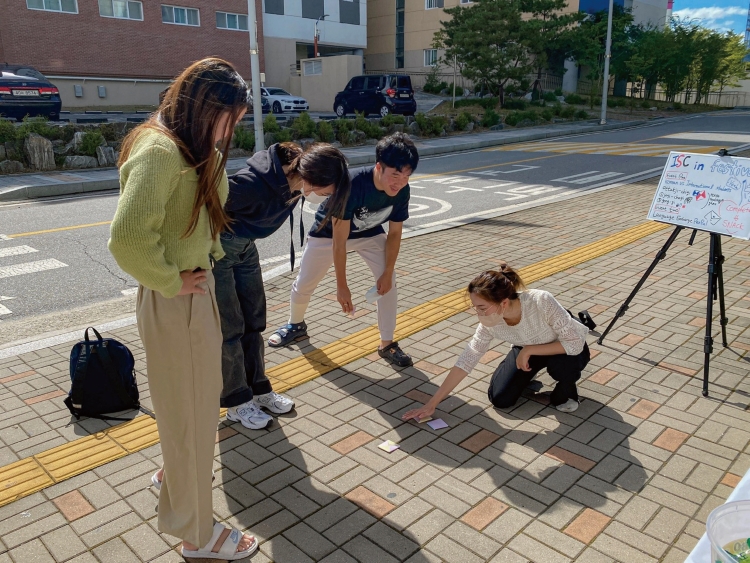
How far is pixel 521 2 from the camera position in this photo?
3306cm

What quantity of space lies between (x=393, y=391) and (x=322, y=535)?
4.90ft

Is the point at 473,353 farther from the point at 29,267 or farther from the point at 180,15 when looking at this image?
the point at 180,15

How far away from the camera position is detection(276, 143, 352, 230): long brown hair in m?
3.32

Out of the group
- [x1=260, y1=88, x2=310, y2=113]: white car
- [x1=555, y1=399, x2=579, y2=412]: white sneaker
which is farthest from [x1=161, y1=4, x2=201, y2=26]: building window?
[x1=555, y1=399, x2=579, y2=412]: white sneaker

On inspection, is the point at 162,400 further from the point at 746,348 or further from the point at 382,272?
the point at 746,348

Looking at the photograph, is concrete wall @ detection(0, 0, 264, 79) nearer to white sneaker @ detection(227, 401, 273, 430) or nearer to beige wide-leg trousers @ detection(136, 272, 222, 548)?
white sneaker @ detection(227, 401, 273, 430)

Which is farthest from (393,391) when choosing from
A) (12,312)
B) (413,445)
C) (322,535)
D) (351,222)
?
(12,312)

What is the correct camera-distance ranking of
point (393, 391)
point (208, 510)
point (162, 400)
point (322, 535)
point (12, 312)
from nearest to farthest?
point (162, 400), point (208, 510), point (322, 535), point (393, 391), point (12, 312)

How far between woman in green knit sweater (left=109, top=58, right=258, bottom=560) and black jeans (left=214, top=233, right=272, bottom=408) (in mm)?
888

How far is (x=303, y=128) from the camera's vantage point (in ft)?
61.0

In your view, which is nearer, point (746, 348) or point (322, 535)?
point (322, 535)

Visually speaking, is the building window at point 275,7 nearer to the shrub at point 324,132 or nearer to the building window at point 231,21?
the building window at point 231,21

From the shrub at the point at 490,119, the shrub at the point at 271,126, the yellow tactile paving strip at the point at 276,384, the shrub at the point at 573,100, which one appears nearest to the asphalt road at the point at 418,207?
the yellow tactile paving strip at the point at 276,384

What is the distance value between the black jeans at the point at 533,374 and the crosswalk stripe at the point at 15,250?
245 inches
